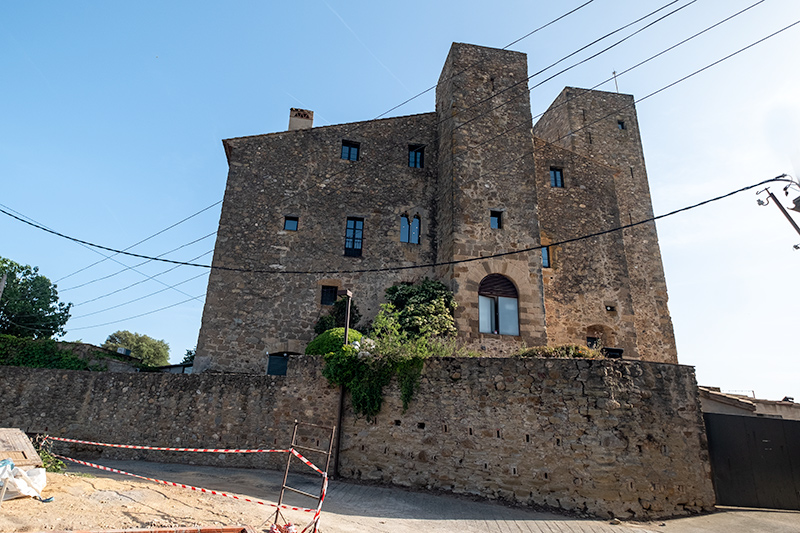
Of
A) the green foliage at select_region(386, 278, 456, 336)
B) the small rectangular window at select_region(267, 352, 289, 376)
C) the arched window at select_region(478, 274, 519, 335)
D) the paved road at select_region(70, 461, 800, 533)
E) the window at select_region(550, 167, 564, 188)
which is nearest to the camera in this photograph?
the paved road at select_region(70, 461, 800, 533)

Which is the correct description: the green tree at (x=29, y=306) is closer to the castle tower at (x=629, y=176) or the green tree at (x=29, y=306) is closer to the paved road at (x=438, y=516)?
the paved road at (x=438, y=516)

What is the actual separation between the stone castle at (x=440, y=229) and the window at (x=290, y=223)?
43mm

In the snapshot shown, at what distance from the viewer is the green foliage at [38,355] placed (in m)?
15.6

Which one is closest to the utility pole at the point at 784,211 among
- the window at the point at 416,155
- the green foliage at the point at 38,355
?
the window at the point at 416,155

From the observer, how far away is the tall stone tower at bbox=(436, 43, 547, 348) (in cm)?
Answer: 1533

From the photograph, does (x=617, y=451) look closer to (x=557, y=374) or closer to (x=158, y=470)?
(x=557, y=374)

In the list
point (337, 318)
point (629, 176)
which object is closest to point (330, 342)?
point (337, 318)

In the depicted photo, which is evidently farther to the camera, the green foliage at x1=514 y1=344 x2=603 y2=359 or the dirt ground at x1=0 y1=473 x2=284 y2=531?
the green foliage at x1=514 y1=344 x2=603 y2=359

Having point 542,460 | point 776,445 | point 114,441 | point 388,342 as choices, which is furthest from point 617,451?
point 114,441

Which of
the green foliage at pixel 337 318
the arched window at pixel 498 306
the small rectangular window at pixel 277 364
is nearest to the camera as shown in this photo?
the arched window at pixel 498 306

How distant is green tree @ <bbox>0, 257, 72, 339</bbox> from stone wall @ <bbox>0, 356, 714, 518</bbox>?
1618cm

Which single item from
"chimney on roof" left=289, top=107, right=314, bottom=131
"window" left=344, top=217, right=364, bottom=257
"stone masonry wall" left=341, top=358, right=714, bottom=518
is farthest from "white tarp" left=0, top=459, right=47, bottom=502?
"chimney on roof" left=289, top=107, right=314, bottom=131

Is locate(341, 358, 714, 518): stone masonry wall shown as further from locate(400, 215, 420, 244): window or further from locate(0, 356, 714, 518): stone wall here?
locate(400, 215, 420, 244): window

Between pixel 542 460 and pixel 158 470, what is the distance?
A: 889cm
